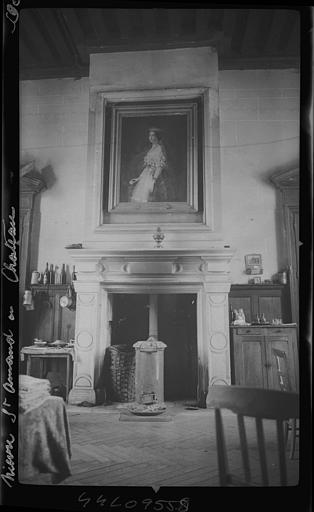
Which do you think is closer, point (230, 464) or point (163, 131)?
point (230, 464)

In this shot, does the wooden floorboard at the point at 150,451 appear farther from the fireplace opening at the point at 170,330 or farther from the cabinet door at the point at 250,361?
the cabinet door at the point at 250,361

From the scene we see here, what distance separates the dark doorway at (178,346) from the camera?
2910 millimetres

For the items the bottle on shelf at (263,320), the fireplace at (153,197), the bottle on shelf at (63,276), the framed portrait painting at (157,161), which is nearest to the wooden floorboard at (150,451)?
the fireplace at (153,197)

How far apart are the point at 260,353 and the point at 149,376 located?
81 cm

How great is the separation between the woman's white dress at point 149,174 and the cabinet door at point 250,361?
4.15ft

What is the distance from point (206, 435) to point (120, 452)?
58 centimetres

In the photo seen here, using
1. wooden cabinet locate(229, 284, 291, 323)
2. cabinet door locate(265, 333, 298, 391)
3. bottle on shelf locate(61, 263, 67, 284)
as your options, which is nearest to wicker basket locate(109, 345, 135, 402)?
bottle on shelf locate(61, 263, 67, 284)

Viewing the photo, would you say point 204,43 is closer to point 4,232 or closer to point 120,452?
point 4,232

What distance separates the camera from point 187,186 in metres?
3.22

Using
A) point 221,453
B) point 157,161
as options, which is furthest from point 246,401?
point 157,161
